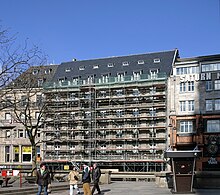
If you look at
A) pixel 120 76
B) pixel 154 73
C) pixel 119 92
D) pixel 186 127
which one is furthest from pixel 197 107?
pixel 120 76

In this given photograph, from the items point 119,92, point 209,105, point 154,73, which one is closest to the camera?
point 209,105

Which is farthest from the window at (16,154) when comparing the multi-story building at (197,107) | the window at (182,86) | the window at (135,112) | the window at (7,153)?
the window at (182,86)

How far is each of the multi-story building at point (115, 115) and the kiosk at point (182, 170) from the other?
144 feet

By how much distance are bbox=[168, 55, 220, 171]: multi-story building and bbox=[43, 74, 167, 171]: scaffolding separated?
3.01 m

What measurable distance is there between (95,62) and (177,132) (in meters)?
24.2

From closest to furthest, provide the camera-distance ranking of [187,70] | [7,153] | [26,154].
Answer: [187,70] < [26,154] < [7,153]

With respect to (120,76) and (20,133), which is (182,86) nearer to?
(120,76)

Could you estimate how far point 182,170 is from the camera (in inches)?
976

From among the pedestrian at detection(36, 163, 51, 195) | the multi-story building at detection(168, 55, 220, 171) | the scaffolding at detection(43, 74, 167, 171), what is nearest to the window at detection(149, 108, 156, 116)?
the scaffolding at detection(43, 74, 167, 171)

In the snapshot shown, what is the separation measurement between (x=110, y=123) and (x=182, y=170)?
50231mm

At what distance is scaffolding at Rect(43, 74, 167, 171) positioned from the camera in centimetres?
7138

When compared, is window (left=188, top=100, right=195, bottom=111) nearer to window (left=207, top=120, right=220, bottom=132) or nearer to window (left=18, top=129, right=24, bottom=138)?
window (left=207, top=120, right=220, bottom=132)

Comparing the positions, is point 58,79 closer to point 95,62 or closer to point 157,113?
Answer: point 95,62

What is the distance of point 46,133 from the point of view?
78938 mm
